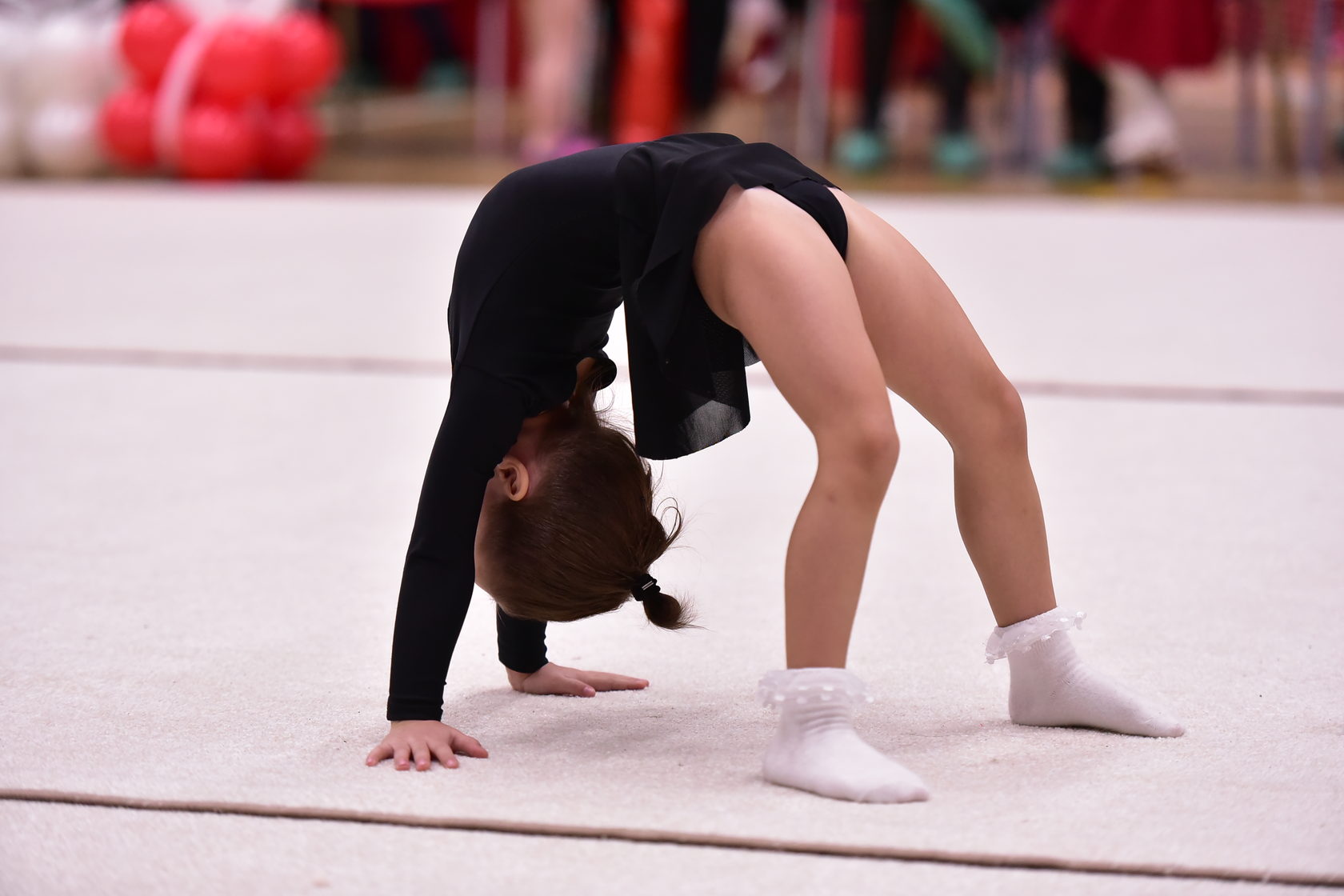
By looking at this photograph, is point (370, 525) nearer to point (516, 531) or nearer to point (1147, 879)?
point (516, 531)

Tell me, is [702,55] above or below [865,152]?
above

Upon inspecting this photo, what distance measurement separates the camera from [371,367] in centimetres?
261

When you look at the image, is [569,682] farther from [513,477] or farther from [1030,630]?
[1030,630]

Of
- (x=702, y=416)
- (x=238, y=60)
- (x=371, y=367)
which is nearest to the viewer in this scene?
(x=702, y=416)

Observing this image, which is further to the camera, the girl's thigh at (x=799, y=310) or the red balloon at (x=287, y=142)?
the red balloon at (x=287, y=142)

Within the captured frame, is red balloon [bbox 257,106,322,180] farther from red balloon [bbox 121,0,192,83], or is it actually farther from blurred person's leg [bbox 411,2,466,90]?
blurred person's leg [bbox 411,2,466,90]

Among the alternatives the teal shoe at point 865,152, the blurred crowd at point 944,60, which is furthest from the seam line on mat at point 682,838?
the teal shoe at point 865,152

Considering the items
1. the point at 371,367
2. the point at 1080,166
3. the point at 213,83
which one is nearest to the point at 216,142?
the point at 213,83

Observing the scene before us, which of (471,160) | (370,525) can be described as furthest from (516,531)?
(471,160)

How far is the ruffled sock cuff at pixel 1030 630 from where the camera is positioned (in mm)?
1183

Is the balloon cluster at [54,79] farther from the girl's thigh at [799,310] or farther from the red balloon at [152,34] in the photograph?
the girl's thigh at [799,310]

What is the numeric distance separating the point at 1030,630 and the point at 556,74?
13.2 ft

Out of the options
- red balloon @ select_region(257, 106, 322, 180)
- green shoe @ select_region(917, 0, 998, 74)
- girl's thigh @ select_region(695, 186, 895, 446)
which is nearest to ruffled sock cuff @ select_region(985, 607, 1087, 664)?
girl's thigh @ select_region(695, 186, 895, 446)

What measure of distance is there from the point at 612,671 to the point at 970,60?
3.93m
